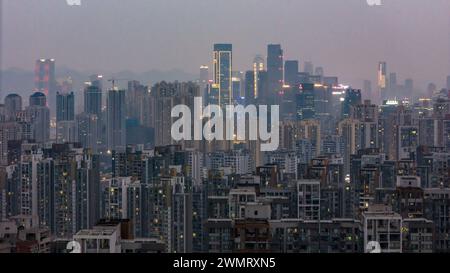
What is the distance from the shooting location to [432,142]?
2.66 meters

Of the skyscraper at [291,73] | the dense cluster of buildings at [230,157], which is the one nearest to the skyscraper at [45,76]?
the dense cluster of buildings at [230,157]

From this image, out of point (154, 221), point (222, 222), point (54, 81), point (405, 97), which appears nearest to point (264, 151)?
point (222, 222)

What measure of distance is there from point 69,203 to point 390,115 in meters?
1.39

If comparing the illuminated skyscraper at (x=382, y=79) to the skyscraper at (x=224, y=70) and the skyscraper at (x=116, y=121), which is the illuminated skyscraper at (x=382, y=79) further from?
the skyscraper at (x=116, y=121)

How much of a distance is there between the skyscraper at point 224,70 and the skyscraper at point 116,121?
402 millimetres

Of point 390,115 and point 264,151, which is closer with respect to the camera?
point 264,151

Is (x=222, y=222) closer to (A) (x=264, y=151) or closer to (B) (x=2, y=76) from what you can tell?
(A) (x=264, y=151)

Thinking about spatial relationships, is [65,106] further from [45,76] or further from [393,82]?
[393,82]

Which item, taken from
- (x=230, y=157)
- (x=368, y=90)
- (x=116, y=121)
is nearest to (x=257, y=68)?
(x=230, y=157)

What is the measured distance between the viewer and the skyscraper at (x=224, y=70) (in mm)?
2484

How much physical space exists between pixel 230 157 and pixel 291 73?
46cm

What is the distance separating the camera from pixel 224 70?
250 cm

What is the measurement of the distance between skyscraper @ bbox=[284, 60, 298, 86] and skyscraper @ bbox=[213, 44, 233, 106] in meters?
0.23

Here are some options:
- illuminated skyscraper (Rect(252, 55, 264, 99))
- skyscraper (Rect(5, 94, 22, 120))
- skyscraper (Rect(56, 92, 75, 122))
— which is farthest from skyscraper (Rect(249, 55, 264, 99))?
skyscraper (Rect(5, 94, 22, 120))
